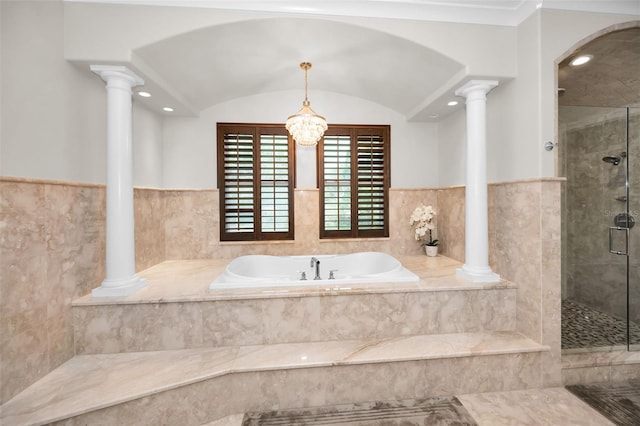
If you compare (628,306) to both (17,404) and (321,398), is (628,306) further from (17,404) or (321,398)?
(17,404)

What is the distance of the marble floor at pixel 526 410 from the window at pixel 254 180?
1.94 meters

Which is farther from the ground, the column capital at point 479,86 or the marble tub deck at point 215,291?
the column capital at point 479,86

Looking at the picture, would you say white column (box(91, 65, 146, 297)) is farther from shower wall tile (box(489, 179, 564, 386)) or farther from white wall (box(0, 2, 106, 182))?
shower wall tile (box(489, 179, 564, 386))

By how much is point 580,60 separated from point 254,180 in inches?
123

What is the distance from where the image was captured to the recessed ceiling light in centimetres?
216

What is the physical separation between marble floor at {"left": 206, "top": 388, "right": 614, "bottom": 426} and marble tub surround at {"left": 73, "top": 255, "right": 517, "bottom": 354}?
1.39 feet

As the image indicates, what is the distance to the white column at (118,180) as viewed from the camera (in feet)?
6.47

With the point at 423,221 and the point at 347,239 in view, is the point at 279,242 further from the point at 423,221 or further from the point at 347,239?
the point at 423,221

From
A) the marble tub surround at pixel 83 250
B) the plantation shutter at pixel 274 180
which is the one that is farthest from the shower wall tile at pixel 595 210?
the plantation shutter at pixel 274 180

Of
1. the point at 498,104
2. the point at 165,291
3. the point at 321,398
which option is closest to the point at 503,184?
the point at 498,104

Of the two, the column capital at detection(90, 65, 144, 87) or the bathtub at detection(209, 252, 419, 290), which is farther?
the bathtub at detection(209, 252, 419, 290)

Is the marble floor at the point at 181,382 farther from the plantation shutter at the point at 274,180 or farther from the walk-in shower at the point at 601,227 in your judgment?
the plantation shutter at the point at 274,180

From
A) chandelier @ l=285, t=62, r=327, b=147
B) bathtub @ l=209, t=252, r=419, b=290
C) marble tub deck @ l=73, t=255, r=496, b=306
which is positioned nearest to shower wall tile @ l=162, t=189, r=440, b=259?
bathtub @ l=209, t=252, r=419, b=290

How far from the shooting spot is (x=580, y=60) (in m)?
2.18
